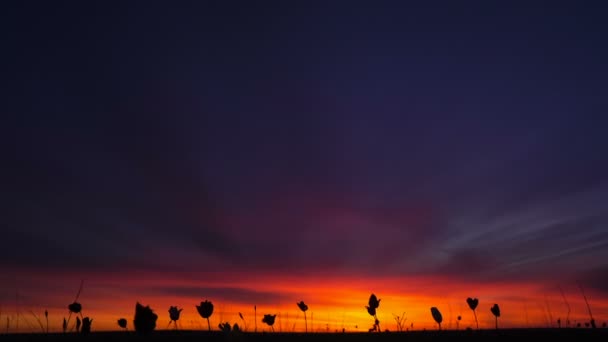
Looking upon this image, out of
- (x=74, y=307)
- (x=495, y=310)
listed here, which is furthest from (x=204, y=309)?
(x=495, y=310)

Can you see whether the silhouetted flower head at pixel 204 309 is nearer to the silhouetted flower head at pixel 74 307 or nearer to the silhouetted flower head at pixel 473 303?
the silhouetted flower head at pixel 74 307

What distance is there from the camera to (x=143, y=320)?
7125 millimetres

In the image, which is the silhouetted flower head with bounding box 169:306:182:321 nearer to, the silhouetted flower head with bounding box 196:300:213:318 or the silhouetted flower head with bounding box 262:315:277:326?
the silhouetted flower head with bounding box 196:300:213:318

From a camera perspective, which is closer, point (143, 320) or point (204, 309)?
point (143, 320)

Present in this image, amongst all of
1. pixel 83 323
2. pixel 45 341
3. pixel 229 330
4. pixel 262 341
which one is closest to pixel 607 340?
pixel 262 341

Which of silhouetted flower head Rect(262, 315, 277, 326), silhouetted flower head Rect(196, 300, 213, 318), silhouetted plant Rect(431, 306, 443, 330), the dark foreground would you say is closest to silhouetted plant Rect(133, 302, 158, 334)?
silhouetted flower head Rect(196, 300, 213, 318)

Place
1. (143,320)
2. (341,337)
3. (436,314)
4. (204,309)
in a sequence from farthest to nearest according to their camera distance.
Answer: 1. (341,337)
2. (436,314)
3. (204,309)
4. (143,320)

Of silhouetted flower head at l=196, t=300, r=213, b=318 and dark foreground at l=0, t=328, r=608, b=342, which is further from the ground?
silhouetted flower head at l=196, t=300, r=213, b=318

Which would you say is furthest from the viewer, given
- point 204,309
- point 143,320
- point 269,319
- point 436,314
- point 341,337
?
point 269,319

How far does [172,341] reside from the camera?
15125mm

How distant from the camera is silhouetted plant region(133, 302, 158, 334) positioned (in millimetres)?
7078

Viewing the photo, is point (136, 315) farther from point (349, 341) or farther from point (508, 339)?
point (508, 339)

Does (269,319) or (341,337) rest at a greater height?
(269,319)

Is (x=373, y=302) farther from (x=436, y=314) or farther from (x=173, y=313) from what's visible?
(x=173, y=313)
